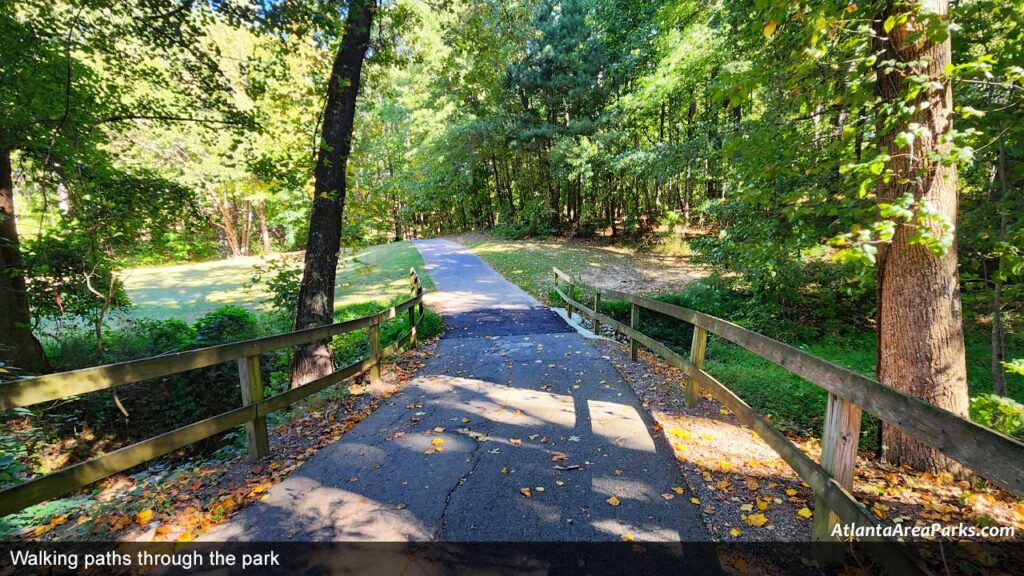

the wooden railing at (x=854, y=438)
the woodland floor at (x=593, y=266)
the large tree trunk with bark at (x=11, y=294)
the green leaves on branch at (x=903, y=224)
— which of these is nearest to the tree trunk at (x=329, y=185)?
the large tree trunk with bark at (x=11, y=294)

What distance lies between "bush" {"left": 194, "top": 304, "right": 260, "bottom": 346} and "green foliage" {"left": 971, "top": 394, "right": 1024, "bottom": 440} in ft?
35.1

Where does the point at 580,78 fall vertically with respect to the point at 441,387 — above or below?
above

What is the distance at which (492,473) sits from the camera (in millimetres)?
3227

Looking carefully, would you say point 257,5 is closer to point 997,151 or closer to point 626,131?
point 997,151

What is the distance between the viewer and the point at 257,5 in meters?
5.42

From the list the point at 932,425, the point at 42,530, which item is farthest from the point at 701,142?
the point at 42,530

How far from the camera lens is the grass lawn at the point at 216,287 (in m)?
13.3

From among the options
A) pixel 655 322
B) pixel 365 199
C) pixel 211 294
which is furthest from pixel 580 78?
pixel 211 294

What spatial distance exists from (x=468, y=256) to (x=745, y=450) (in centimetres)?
2026

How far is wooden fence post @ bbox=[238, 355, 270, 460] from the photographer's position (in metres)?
3.45

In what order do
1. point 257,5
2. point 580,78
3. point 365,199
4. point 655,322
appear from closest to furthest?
point 257,5, point 365,199, point 655,322, point 580,78

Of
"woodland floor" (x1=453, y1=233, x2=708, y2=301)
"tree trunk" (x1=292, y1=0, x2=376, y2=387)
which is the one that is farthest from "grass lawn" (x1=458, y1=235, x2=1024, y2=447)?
"tree trunk" (x1=292, y1=0, x2=376, y2=387)

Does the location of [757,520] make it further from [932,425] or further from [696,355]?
[696,355]

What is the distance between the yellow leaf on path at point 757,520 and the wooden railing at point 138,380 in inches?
145
